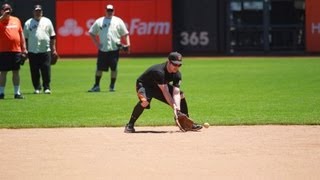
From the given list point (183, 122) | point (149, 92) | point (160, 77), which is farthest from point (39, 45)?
point (183, 122)

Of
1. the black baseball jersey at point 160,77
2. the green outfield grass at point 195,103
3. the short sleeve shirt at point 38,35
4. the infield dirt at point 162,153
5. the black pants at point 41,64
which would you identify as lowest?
the green outfield grass at point 195,103

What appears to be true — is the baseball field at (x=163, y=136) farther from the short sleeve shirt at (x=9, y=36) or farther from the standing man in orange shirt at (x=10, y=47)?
the short sleeve shirt at (x=9, y=36)

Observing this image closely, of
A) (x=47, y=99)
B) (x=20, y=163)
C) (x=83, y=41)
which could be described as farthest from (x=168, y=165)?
(x=83, y=41)

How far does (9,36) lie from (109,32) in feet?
9.43

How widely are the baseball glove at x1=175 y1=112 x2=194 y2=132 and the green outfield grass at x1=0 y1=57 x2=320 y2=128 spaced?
1178 mm

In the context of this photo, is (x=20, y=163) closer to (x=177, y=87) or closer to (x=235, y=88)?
(x=177, y=87)

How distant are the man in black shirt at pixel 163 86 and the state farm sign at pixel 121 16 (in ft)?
96.6

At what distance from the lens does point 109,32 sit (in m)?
19.0

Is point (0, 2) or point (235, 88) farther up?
point (0, 2)

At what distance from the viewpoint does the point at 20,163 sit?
888cm

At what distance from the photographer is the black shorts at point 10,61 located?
17.0 m

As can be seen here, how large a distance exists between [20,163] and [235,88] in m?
11.5

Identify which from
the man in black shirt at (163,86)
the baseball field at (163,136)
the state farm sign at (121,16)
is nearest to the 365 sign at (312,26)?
the state farm sign at (121,16)

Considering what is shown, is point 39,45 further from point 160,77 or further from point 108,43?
point 160,77
